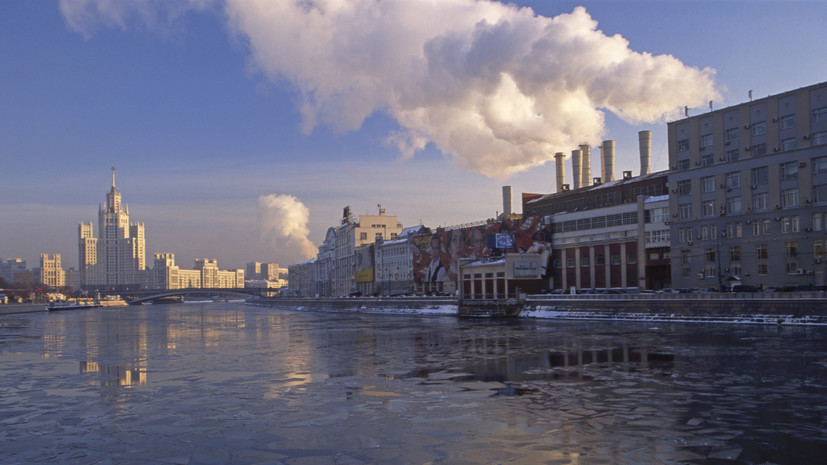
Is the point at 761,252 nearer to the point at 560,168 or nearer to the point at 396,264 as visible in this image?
the point at 560,168

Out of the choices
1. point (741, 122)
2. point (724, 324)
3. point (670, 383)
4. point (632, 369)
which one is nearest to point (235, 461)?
point (670, 383)

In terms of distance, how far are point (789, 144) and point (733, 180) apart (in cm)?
698

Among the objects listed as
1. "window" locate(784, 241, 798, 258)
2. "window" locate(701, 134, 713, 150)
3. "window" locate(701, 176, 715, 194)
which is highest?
"window" locate(701, 134, 713, 150)

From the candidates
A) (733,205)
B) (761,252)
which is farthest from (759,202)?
(761,252)

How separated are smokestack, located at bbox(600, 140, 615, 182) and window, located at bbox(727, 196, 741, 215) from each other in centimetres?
4359

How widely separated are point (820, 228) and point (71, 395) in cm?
6377

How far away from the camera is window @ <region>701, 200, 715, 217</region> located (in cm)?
7369

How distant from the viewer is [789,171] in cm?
6538

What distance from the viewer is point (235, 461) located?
14.8 meters

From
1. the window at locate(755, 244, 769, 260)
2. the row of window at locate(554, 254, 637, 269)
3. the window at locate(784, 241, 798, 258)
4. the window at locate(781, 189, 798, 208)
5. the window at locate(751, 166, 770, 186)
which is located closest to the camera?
the window at locate(784, 241, 798, 258)

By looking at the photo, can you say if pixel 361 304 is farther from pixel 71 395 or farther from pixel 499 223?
pixel 71 395

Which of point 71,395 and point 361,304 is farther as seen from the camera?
point 361,304

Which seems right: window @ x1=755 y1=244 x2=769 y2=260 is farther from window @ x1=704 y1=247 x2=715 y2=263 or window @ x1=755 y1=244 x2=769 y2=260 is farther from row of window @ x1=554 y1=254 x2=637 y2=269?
row of window @ x1=554 y1=254 x2=637 y2=269

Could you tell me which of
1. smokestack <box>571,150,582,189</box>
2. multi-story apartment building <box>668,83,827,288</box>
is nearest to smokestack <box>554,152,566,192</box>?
smokestack <box>571,150,582,189</box>
